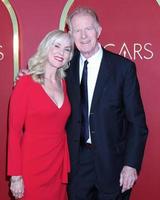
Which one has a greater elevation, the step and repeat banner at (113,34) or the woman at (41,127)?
the step and repeat banner at (113,34)

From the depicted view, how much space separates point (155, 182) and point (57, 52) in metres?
1.20

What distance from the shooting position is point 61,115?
1.97 meters

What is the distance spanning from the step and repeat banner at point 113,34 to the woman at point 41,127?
0.56m

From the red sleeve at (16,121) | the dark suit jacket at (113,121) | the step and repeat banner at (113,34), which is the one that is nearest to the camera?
the red sleeve at (16,121)

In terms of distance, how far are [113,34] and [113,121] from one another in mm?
734

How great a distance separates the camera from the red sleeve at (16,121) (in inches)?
74.0

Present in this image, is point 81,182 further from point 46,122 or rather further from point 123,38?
point 123,38

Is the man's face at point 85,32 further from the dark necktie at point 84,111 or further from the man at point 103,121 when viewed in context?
the dark necktie at point 84,111

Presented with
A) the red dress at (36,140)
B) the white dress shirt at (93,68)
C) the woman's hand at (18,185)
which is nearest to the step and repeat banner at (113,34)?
the white dress shirt at (93,68)

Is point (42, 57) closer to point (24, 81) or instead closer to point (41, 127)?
point (24, 81)

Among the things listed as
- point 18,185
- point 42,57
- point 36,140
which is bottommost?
point 18,185

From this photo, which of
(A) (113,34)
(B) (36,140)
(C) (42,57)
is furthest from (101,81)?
(A) (113,34)

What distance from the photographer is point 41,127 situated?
193 centimetres

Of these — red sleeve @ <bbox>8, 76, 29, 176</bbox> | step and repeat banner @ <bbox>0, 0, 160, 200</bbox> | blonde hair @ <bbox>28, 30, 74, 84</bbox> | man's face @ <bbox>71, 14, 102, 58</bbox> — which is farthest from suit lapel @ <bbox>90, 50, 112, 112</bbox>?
step and repeat banner @ <bbox>0, 0, 160, 200</bbox>
